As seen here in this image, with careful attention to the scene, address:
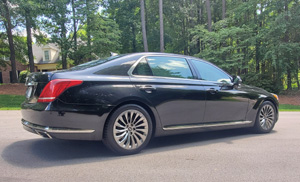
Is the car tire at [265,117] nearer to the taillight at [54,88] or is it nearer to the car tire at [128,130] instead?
the car tire at [128,130]

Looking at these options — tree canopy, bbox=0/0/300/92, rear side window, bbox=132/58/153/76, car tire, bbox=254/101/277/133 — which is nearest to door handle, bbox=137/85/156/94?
rear side window, bbox=132/58/153/76

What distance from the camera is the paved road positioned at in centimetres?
312

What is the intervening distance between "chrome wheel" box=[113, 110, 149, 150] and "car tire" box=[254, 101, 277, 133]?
2.96 meters

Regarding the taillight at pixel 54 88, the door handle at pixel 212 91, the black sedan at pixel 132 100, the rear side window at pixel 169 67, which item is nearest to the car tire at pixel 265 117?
the black sedan at pixel 132 100

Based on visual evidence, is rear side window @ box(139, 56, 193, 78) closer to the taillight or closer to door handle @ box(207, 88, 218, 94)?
door handle @ box(207, 88, 218, 94)

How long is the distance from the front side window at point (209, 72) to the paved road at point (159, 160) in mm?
1259

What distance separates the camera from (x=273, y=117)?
19.2ft

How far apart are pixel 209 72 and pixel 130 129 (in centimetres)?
217

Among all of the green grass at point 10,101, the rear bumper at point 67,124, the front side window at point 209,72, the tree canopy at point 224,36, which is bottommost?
the green grass at point 10,101

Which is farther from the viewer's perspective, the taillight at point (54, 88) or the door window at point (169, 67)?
the door window at point (169, 67)

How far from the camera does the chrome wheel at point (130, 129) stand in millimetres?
3770

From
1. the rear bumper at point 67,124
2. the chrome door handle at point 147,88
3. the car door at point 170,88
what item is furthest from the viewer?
the car door at point 170,88

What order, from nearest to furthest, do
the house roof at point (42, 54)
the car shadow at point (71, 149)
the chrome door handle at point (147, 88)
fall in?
the car shadow at point (71, 149)
the chrome door handle at point (147, 88)
the house roof at point (42, 54)

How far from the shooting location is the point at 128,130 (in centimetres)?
385
